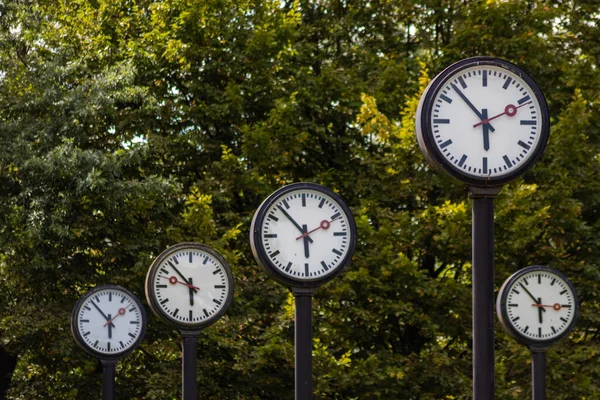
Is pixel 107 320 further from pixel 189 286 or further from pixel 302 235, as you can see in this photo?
pixel 302 235

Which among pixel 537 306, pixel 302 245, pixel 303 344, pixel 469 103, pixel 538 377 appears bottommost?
pixel 303 344

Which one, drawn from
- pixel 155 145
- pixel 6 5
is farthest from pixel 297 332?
pixel 6 5

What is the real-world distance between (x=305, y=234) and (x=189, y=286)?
10.9ft

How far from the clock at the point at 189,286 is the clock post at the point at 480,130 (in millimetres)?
5153

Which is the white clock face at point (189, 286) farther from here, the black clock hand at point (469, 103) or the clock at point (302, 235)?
the black clock hand at point (469, 103)

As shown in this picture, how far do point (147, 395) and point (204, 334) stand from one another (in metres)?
1.27

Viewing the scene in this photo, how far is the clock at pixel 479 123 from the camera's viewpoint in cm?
477

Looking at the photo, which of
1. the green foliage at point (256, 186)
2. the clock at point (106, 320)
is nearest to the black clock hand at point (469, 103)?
the clock at point (106, 320)

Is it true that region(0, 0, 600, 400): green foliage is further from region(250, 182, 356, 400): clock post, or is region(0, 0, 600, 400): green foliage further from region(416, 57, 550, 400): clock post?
region(416, 57, 550, 400): clock post

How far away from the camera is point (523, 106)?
488cm

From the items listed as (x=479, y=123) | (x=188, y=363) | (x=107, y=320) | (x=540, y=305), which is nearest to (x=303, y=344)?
(x=479, y=123)

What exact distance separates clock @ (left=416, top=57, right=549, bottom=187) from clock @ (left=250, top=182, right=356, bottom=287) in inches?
73.3

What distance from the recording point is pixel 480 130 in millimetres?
4781

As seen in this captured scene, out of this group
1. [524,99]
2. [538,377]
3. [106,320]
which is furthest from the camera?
[106,320]
